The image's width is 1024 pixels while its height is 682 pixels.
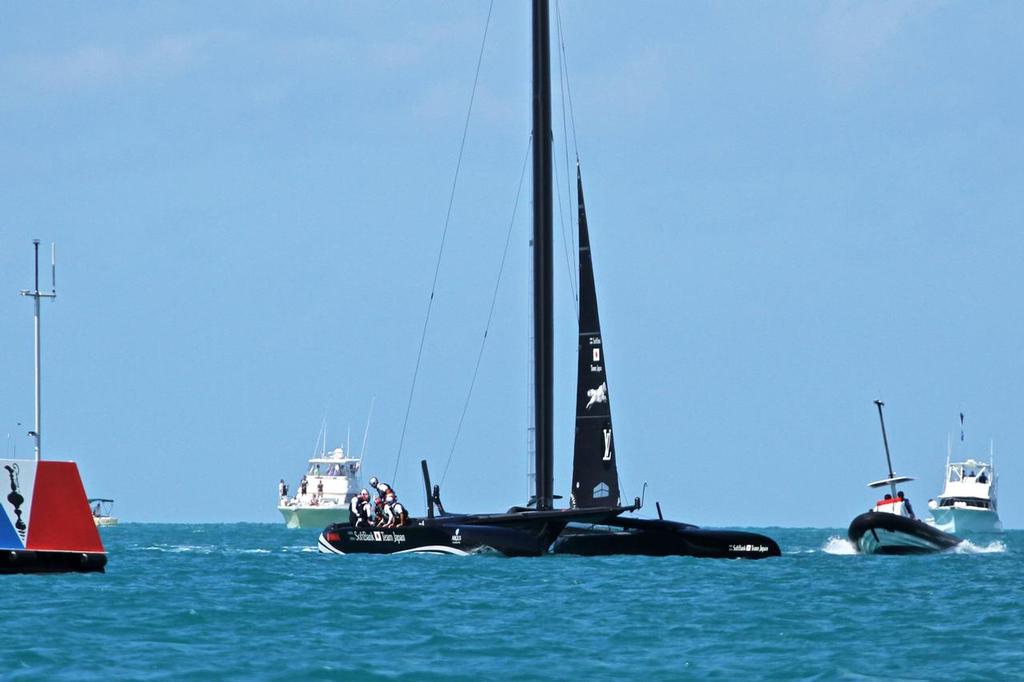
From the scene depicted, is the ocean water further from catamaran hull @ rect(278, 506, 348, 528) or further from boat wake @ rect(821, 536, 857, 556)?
catamaran hull @ rect(278, 506, 348, 528)

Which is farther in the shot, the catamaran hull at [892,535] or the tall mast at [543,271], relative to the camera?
the catamaran hull at [892,535]

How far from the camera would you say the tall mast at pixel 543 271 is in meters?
44.1

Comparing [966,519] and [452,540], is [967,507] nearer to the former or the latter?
[966,519]

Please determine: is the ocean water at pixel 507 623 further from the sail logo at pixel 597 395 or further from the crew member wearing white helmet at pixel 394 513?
the sail logo at pixel 597 395

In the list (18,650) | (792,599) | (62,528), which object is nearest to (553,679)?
(18,650)

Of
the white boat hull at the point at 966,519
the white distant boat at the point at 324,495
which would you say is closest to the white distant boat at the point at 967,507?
the white boat hull at the point at 966,519

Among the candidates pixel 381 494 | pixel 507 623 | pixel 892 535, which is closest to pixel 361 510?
pixel 381 494

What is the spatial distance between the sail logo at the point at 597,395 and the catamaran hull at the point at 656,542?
10.2 feet

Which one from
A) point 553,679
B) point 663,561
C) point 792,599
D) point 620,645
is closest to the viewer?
point 553,679

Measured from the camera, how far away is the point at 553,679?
19531 millimetres

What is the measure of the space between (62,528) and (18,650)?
925 cm

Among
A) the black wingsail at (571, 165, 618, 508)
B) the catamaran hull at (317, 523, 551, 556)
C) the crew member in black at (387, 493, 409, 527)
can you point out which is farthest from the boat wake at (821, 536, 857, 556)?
the crew member in black at (387, 493, 409, 527)

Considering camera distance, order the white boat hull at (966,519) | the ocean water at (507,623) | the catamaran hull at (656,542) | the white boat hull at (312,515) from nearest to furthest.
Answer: the ocean water at (507,623)
the catamaran hull at (656,542)
the white boat hull at (966,519)
the white boat hull at (312,515)

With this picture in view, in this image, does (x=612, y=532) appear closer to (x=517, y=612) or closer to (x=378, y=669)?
(x=517, y=612)
